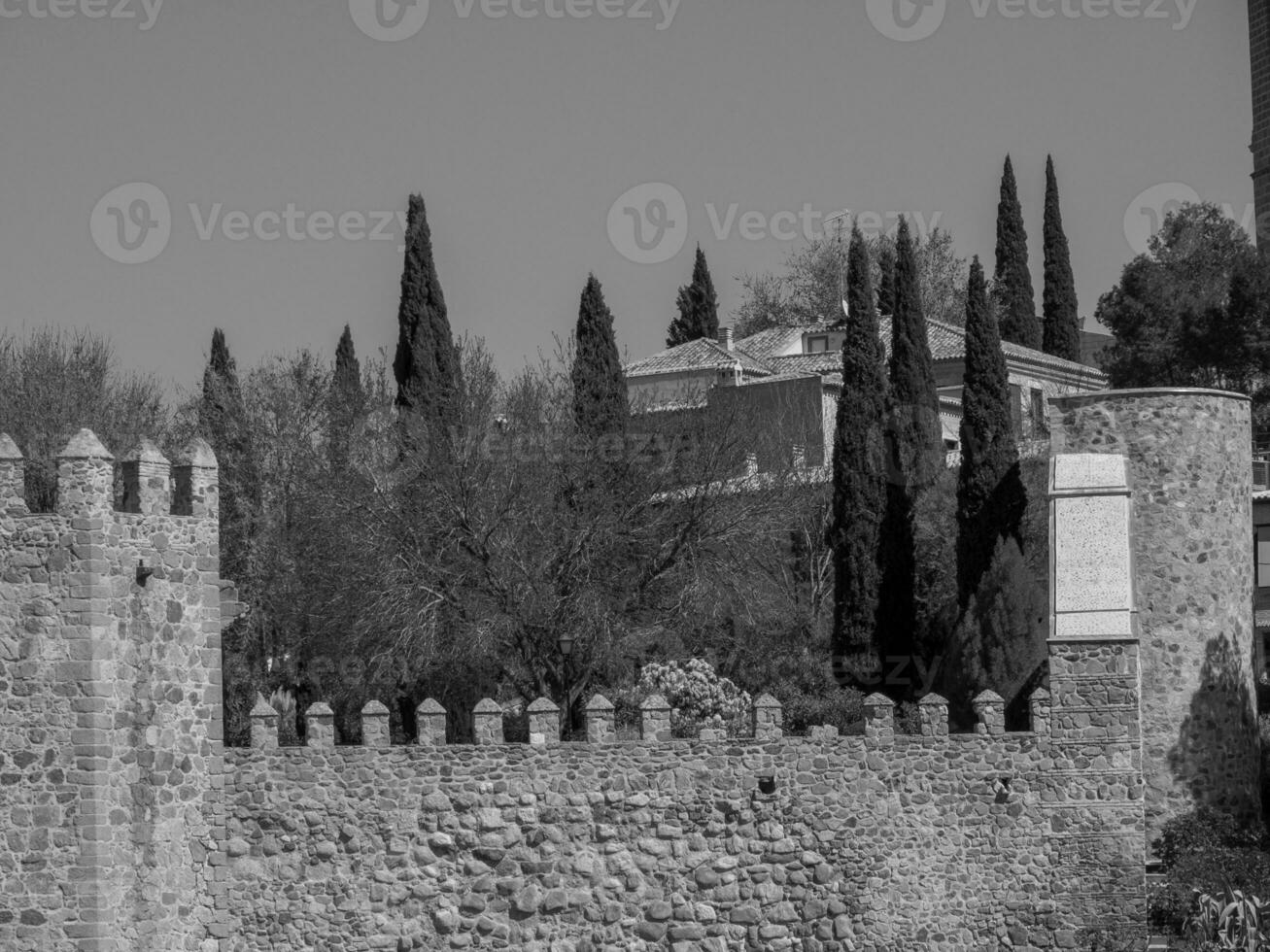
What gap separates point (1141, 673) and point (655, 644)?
10556 mm

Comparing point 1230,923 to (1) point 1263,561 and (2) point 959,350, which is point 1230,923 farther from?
(2) point 959,350

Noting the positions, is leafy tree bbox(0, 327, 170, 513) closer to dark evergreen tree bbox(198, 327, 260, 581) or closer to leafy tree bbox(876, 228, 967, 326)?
dark evergreen tree bbox(198, 327, 260, 581)

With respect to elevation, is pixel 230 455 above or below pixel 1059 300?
below

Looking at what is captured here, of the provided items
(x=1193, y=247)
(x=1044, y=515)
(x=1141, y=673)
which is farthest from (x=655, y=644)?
(x=1193, y=247)

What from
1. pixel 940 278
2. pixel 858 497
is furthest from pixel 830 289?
pixel 858 497

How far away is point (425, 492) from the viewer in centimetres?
3278

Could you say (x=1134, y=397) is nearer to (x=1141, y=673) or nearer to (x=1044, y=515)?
(x=1141, y=673)

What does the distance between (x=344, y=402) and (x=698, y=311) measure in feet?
67.3

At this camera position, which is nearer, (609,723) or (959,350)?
(609,723)

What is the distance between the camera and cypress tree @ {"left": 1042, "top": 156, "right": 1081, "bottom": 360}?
53000 mm

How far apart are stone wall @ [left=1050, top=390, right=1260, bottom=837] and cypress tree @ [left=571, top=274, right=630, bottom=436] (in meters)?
12.6

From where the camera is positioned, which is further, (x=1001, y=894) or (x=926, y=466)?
(x=926, y=466)

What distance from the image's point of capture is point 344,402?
39375mm

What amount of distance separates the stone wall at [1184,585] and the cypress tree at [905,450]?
758 cm
